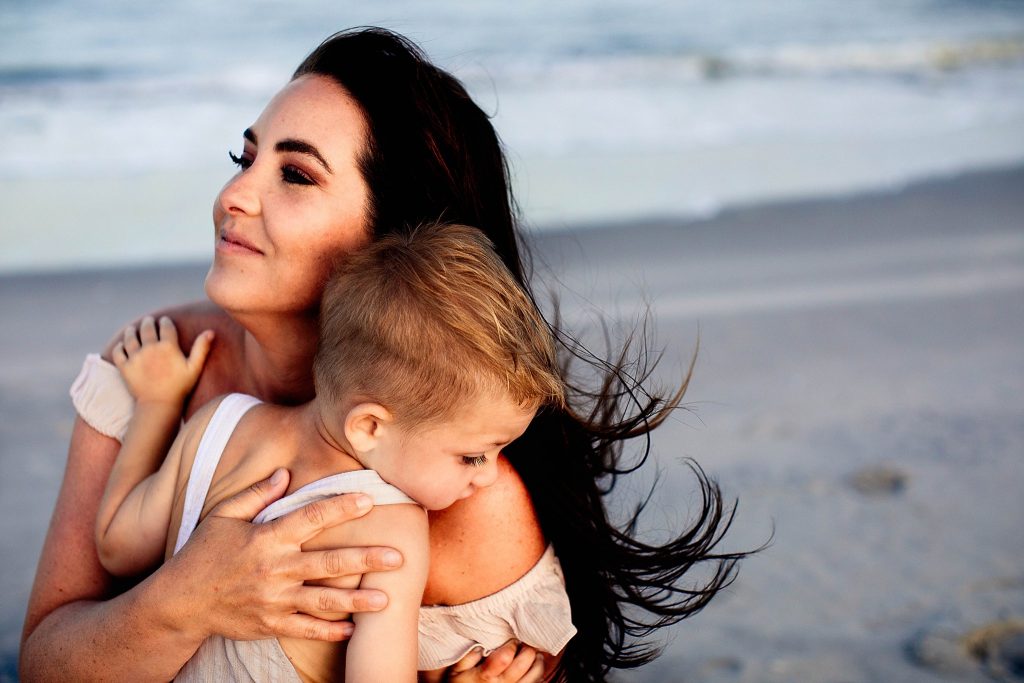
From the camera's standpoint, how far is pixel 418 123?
8.07 feet

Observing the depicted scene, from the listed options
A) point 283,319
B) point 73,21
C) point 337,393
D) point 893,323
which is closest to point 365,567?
point 337,393

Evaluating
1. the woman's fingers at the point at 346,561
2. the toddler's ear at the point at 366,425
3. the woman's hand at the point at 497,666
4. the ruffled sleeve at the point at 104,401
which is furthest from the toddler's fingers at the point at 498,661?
the ruffled sleeve at the point at 104,401

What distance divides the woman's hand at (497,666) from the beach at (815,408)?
933mm

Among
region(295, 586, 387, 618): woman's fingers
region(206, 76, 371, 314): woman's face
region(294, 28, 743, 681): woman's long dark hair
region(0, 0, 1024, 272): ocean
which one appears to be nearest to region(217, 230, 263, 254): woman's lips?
region(206, 76, 371, 314): woman's face

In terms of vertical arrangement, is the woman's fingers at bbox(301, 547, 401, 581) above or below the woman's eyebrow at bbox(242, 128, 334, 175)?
below

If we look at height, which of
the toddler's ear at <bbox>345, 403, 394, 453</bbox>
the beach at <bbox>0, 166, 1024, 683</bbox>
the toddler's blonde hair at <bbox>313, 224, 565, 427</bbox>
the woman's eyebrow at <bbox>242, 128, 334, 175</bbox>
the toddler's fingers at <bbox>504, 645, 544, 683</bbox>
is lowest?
the beach at <bbox>0, 166, 1024, 683</bbox>

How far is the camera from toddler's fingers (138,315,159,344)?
265 centimetres

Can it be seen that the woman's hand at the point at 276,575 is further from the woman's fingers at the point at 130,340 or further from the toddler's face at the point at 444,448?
the woman's fingers at the point at 130,340

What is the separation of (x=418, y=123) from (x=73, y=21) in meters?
13.9

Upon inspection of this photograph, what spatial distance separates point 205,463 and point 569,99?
33.8ft

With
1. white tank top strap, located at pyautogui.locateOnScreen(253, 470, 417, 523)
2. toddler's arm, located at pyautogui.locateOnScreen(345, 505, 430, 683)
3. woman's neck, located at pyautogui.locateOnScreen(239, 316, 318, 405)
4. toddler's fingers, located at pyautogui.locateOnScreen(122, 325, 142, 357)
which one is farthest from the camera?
toddler's fingers, located at pyautogui.locateOnScreen(122, 325, 142, 357)

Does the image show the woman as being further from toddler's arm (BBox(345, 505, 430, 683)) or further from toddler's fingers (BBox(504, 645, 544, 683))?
toddler's arm (BBox(345, 505, 430, 683))

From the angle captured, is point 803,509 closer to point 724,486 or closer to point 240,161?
point 724,486

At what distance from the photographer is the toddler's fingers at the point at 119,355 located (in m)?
2.61
